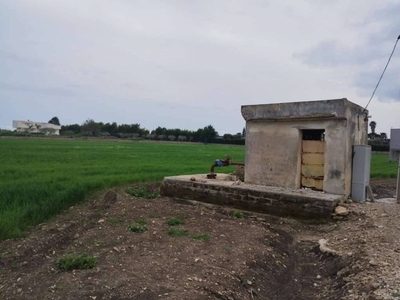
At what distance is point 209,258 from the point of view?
5.32 metres

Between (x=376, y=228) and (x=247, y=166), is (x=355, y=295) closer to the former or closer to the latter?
(x=376, y=228)

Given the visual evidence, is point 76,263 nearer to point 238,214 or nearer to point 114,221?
point 114,221

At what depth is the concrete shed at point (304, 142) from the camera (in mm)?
8523

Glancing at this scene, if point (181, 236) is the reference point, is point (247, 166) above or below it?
above

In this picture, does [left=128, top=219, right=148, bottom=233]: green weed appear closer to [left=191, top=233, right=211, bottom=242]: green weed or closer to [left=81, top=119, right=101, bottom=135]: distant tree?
[left=191, top=233, right=211, bottom=242]: green weed

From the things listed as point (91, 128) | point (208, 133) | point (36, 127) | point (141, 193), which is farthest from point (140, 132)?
point (141, 193)

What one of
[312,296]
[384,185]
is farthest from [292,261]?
[384,185]

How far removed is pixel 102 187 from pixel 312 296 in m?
8.12

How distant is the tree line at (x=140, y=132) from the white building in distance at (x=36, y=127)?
15.4ft

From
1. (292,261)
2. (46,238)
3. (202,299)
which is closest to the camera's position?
(202,299)

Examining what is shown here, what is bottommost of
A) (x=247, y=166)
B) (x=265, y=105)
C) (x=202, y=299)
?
(x=202, y=299)

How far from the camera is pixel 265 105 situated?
32.0 ft

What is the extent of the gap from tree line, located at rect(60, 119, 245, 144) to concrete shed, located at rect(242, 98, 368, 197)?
61.5m

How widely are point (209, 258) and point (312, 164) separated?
501cm
